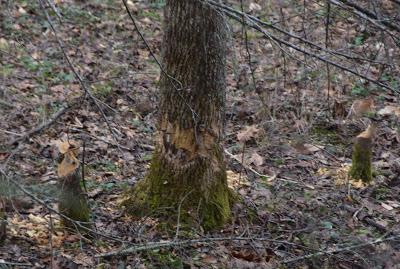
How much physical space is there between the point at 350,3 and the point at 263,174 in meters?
3.35

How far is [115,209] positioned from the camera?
5.11m

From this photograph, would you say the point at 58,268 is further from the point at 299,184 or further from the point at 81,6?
the point at 81,6

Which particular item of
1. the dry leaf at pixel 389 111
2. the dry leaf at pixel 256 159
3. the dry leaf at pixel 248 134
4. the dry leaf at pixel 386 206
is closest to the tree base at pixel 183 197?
the dry leaf at pixel 256 159

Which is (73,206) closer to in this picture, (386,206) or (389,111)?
(386,206)

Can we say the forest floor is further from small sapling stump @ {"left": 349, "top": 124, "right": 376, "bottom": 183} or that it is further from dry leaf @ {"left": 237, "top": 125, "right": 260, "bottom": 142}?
small sapling stump @ {"left": 349, "top": 124, "right": 376, "bottom": 183}

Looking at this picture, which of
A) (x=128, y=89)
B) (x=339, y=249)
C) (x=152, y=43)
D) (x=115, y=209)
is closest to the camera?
(x=339, y=249)

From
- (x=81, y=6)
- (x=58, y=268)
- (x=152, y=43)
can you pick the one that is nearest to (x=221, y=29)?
(x=58, y=268)

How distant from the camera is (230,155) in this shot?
6406 mm

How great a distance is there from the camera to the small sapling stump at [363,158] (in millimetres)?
6039

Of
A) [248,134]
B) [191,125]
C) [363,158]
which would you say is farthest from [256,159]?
[191,125]

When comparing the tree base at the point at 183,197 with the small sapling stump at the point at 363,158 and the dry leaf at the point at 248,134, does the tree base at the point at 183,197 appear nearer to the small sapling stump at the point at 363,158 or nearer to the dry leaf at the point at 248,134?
the small sapling stump at the point at 363,158

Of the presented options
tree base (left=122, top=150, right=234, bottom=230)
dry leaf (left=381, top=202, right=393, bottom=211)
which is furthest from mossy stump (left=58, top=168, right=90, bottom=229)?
dry leaf (left=381, top=202, right=393, bottom=211)

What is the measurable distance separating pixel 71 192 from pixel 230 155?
223 cm

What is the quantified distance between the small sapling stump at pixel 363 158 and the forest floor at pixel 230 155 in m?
0.12
